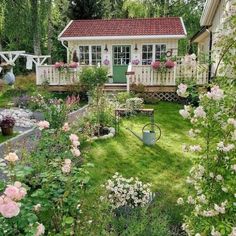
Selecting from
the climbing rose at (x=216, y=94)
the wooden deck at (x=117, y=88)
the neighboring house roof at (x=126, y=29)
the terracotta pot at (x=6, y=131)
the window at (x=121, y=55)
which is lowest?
the terracotta pot at (x=6, y=131)

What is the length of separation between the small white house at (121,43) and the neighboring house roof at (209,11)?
2621 mm

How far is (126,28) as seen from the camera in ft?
59.7

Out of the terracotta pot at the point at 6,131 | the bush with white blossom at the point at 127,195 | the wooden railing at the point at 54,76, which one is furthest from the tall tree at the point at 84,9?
the bush with white blossom at the point at 127,195

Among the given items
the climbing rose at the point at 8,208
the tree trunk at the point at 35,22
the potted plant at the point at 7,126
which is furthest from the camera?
the tree trunk at the point at 35,22

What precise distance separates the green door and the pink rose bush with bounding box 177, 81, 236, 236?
14705mm

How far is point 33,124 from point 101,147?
3.34m

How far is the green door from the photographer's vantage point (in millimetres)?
17969

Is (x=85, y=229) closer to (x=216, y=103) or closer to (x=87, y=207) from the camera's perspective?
(x=87, y=207)

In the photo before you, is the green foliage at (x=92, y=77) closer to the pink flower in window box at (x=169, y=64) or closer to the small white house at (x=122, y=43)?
the small white house at (x=122, y=43)

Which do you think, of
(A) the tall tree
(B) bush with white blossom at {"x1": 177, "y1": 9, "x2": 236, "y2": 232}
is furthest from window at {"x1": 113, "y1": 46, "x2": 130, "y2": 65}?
(B) bush with white blossom at {"x1": 177, "y1": 9, "x2": 236, "y2": 232}

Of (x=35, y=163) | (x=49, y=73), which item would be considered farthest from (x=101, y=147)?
(x=49, y=73)

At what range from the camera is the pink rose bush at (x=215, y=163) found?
307cm

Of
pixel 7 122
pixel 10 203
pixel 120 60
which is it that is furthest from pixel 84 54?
pixel 10 203

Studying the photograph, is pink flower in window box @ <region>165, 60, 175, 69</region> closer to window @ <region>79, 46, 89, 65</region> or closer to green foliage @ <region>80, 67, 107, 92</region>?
green foliage @ <region>80, 67, 107, 92</region>
